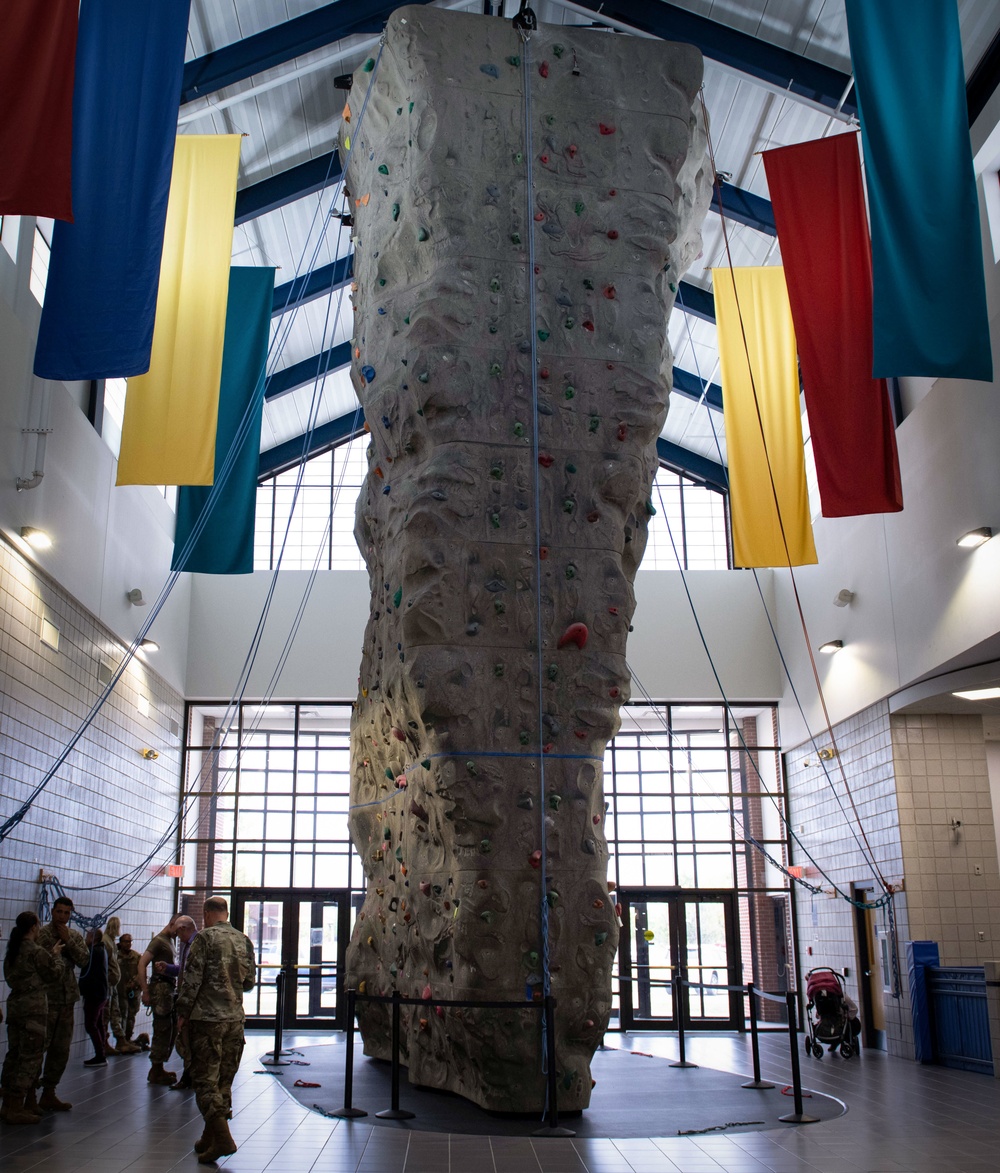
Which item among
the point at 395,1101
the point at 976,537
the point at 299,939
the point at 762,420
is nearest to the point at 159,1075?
the point at 395,1101

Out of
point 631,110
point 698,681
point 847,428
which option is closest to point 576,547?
point 847,428

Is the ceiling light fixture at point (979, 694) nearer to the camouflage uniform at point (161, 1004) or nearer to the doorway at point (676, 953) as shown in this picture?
the doorway at point (676, 953)

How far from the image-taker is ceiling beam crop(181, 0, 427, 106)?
41.0ft

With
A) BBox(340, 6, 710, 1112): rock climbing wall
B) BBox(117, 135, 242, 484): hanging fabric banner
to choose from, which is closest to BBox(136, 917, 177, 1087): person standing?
BBox(340, 6, 710, 1112): rock climbing wall

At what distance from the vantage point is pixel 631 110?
10383 mm

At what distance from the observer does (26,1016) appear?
25.8ft

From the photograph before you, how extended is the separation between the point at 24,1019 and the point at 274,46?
10.1 meters

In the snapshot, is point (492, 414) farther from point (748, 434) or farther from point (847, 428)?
point (748, 434)

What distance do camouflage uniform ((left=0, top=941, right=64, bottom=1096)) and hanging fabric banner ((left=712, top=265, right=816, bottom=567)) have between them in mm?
8905

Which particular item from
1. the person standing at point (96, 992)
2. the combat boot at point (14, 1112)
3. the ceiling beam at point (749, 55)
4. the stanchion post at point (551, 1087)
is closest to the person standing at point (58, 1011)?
the combat boot at point (14, 1112)

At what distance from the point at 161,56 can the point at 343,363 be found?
9.83 metres

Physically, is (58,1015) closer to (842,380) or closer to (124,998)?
(124,998)

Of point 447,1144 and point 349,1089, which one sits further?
point 349,1089

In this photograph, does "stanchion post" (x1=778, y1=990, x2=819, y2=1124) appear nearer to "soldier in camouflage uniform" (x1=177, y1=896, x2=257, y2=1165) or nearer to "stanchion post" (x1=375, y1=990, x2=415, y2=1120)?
"stanchion post" (x1=375, y1=990, x2=415, y2=1120)
